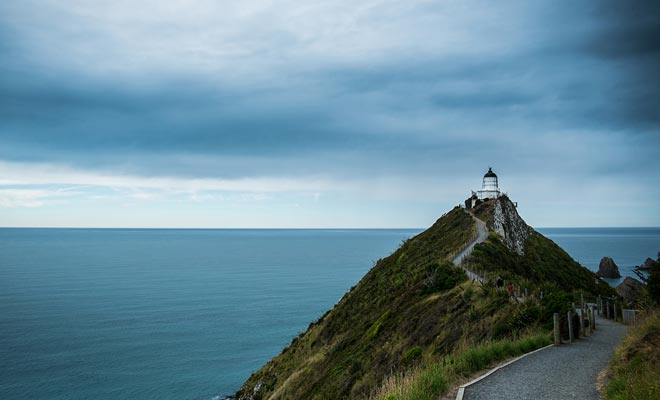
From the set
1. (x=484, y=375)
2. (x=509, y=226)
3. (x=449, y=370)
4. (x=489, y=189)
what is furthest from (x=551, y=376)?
(x=489, y=189)

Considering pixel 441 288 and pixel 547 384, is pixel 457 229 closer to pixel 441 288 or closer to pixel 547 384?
pixel 441 288

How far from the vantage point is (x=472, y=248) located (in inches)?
1389

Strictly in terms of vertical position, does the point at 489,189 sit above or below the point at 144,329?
above

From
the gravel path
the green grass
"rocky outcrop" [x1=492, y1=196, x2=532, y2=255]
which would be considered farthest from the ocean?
the green grass

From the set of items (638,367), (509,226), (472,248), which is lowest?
(638,367)

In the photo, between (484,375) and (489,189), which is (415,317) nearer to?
(484,375)

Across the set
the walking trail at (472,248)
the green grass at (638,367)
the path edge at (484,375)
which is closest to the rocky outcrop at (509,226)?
the walking trail at (472,248)

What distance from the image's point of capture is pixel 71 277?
103m

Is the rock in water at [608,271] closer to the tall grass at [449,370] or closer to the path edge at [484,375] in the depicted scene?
the tall grass at [449,370]

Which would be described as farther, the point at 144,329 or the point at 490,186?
the point at 490,186

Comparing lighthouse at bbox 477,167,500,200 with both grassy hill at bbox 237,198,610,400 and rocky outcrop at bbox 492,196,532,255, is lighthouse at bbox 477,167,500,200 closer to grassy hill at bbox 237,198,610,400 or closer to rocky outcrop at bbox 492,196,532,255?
rocky outcrop at bbox 492,196,532,255

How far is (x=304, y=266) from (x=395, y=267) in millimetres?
95459

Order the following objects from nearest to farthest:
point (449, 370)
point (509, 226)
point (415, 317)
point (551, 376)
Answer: point (551, 376) → point (449, 370) → point (415, 317) → point (509, 226)

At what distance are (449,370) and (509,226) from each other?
44380 mm
